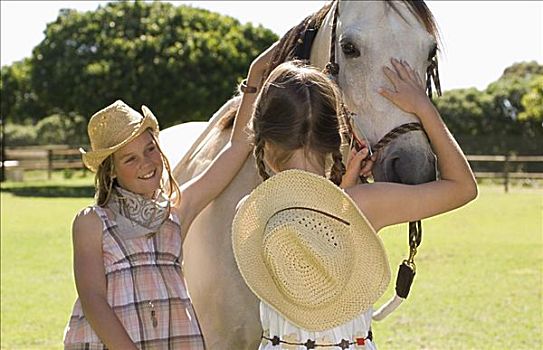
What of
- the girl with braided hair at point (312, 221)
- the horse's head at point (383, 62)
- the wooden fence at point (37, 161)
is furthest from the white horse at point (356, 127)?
the wooden fence at point (37, 161)

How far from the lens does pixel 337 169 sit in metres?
2.15

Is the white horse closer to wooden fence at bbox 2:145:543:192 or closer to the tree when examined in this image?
wooden fence at bbox 2:145:543:192

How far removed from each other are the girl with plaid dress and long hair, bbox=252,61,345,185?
65 centimetres

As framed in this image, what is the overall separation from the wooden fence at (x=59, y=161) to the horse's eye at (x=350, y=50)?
2191 centimetres

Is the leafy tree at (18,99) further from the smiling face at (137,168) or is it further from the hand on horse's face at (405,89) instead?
the hand on horse's face at (405,89)

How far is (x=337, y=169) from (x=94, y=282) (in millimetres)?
828

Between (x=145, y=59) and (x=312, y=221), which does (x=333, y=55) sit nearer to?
(x=312, y=221)

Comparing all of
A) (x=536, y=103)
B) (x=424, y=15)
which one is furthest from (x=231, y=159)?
(x=536, y=103)

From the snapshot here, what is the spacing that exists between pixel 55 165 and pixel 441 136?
29007 millimetres

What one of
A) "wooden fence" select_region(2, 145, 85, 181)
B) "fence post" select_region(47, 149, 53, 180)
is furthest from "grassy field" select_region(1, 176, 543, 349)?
"fence post" select_region(47, 149, 53, 180)

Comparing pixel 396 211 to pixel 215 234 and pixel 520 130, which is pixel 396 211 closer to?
pixel 215 234

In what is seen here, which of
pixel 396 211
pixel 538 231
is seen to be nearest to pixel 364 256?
pixel 396 211

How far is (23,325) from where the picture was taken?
23.9ft

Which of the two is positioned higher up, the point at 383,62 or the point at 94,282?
A: the point at 383,62
